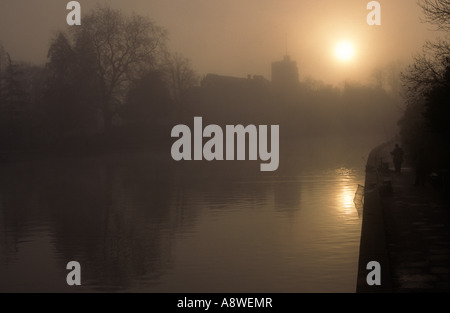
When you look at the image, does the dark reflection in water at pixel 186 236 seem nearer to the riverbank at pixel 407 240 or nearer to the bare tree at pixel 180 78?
the riverbank at pixel 407 240

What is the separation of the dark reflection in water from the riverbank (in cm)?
58

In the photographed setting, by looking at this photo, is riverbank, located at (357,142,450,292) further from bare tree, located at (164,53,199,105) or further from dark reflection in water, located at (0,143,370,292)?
bare tree, located at (164,53,199,105)

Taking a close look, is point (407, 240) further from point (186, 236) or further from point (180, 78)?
point (180, 78)

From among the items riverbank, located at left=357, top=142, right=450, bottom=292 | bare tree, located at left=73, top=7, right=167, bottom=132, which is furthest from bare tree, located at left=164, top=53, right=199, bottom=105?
riverbank, located at left=357, top=142, right=450, bottom=292

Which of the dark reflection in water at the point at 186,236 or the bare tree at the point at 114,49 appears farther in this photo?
the bare tree at the point at 114,49

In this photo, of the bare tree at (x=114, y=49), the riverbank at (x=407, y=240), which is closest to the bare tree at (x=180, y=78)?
the bare tree at (x=114, y=49)

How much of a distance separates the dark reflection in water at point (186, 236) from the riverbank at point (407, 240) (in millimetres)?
576

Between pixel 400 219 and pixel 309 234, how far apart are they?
2.36 metres

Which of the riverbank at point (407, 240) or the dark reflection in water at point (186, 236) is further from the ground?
the riverbank at point (407, 240)

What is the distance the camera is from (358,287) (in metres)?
9.07

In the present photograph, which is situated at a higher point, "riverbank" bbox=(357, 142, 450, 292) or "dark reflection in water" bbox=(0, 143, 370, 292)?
"riverbank" bbox=(357, 142, 450, 292)

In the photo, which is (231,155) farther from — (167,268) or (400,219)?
(167,268)

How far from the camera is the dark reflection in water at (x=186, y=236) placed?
11156 mm

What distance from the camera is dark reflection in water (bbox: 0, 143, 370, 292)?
11156 mm
